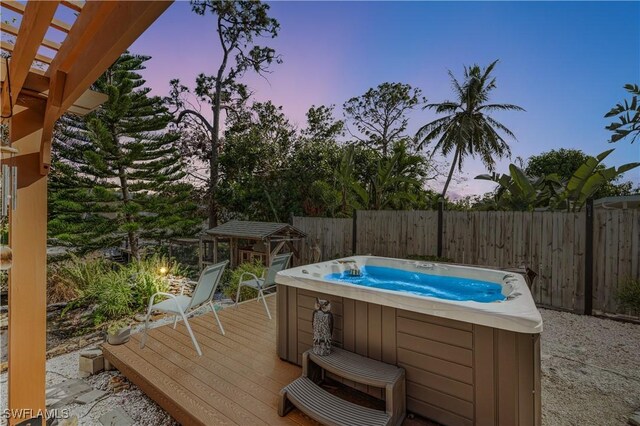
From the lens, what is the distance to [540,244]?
5.23 metres

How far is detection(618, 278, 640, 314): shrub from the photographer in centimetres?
433

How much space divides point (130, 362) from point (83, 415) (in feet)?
1.62

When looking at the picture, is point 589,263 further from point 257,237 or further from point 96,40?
point 96,40

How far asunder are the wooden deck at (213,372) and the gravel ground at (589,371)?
2142 millimetres

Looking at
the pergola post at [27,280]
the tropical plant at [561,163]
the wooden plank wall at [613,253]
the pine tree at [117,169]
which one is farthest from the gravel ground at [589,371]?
the tropical plant at [561,163]

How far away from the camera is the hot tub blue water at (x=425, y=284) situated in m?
3.71

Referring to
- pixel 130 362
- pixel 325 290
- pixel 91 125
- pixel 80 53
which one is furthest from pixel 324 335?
pixel 91 125

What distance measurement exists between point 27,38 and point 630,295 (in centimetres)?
667

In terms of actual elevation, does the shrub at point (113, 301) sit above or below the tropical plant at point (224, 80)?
below

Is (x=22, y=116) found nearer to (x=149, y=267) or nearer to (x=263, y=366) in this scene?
(x=263, y=366)

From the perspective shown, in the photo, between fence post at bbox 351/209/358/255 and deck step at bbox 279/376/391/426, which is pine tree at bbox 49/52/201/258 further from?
deck step at bbox 279/376/391/426

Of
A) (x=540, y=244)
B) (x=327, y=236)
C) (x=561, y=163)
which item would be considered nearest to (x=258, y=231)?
(x=327, y=236)

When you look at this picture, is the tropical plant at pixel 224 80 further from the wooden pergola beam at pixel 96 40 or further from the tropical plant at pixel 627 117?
the tropical plant at pixel 627 117

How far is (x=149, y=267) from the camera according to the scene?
18.9 ft
